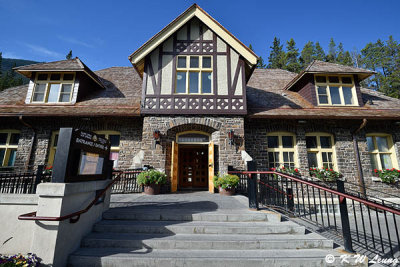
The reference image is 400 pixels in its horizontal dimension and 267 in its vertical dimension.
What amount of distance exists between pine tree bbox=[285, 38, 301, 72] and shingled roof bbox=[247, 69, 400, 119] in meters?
16.6

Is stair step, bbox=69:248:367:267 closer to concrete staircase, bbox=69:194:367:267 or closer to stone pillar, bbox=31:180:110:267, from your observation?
concrete staircase, bbox=69:194:367:267

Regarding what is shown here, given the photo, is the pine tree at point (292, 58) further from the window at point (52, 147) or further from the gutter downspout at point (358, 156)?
the window at point (52, 147)

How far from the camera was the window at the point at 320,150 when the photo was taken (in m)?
8.86

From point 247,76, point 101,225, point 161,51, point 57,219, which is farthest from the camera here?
point 247,76

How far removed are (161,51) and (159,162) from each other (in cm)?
557

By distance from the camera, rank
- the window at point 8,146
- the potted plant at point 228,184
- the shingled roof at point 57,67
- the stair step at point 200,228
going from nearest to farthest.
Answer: the stair step at point 200,228 < the potted plant at point 228,184 < the window at point 8,146 < the shingled roof at point 57,67

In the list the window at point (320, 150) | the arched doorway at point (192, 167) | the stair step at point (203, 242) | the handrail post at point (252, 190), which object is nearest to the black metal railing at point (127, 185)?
the arched doorway at point (192, 167)

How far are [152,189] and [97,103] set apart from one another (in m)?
5.58

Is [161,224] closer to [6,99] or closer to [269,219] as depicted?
[269,219]

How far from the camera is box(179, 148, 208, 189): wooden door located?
397 inches

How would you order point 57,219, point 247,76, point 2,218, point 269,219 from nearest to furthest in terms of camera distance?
point 57,219 < point 2,218 < point 269,219 < point 247,76

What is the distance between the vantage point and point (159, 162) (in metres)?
8.12

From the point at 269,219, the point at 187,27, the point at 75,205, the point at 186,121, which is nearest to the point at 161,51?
the point at 187,27

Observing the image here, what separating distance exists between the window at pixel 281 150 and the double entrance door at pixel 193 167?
11.1 feet
